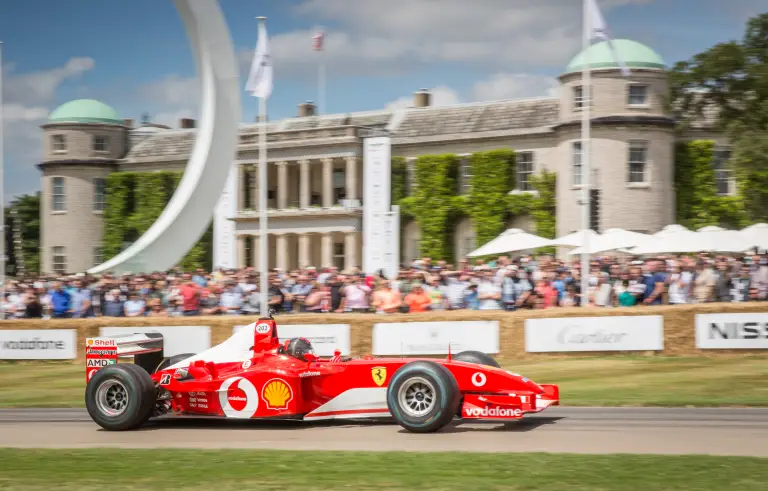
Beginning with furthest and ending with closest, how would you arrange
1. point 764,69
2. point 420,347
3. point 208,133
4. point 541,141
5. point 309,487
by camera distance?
1. point 541,141
2. point 764,69
3. point 208,133
4. point 420,347
5. point 309,487

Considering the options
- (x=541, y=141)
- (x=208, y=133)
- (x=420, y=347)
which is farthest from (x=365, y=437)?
(x=541, y=141)

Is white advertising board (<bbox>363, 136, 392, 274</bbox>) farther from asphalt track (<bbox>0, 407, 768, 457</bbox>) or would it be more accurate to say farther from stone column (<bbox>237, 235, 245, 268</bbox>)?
asphalt track (<bbox>0, 407, 768, 457</bbox>)

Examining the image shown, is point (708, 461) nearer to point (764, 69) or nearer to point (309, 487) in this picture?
point (309, 487)

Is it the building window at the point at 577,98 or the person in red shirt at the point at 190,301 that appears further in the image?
the building window at the point at 577,98

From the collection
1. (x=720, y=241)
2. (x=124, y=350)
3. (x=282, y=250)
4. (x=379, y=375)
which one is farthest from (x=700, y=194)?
(x=379, y=375)

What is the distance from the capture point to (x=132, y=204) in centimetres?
6500

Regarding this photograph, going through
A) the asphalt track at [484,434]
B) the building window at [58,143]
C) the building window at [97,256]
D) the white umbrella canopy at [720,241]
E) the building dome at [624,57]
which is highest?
the building dome at [624,57]

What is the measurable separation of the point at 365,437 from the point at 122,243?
180ft

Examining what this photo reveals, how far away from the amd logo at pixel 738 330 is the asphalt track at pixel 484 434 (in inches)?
216

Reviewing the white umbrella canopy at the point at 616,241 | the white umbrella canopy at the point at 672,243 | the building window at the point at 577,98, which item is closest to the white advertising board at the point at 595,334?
the white umbrella canopy at the point at 672,243

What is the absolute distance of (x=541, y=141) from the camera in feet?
168

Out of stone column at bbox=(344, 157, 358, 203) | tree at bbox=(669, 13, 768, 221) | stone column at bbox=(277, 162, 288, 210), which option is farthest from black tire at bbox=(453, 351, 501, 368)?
stone column at bbox=(277, 162, 288, 210)

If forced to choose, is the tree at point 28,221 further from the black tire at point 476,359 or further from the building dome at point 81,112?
the black tire at point 476,359

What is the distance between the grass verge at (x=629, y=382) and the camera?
607 inches
